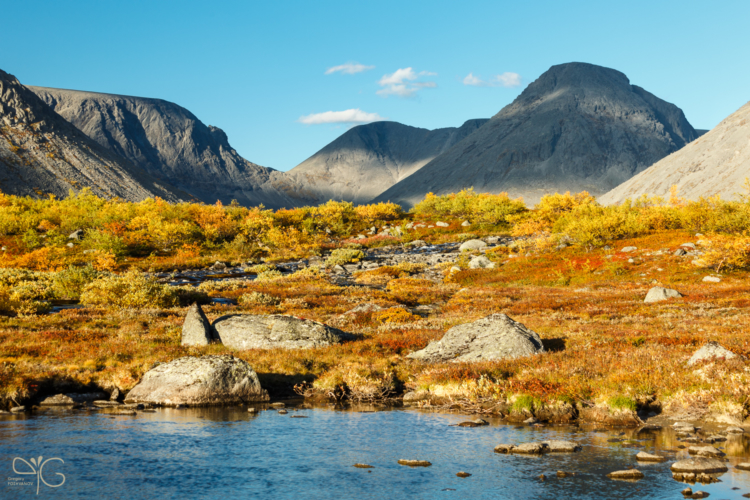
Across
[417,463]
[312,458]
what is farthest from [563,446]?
[312,458]

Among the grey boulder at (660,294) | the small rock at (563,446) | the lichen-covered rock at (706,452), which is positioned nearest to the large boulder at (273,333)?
the small rock at (563,446)

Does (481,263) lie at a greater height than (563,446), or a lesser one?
greater

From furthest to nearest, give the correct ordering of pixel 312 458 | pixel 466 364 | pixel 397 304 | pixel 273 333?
1. pixel 397 304
2. pixel 273 333
3. pixel 466 364
4. pixel 312 458

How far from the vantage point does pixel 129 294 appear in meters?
27.1

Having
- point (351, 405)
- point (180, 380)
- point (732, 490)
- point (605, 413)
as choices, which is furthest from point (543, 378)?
point (180, 380)

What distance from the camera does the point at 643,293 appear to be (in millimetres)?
30938

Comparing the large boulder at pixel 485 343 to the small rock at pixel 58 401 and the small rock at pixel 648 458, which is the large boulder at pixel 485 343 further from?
the small rock at pixel 58 401

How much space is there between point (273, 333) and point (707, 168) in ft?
420

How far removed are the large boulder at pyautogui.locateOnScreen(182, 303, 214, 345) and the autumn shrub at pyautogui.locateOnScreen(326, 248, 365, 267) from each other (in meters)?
32.2

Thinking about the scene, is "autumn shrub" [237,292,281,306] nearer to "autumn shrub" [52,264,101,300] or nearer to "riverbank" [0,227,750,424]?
"riverbank" [0,227,750,424]

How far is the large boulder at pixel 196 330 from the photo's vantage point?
18.4 metres

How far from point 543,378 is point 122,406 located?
11.0 m

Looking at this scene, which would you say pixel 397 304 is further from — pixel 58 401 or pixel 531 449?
pixel 531 449

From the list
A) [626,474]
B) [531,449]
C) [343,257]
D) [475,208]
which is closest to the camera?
[626,474]
